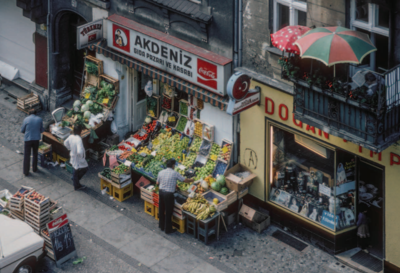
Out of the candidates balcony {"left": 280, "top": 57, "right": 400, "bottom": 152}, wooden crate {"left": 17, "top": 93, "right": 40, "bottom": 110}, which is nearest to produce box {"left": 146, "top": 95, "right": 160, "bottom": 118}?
wooden crate {"left": 17, "top": 93, "right": 40, "bottom": 110}

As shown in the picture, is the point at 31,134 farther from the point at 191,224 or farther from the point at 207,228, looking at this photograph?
the point at 207,228

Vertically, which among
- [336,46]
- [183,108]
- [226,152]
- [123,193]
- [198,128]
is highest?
[336,46]

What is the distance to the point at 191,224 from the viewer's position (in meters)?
17.1

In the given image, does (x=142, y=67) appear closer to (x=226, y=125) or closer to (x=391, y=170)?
(x=226, y=125)

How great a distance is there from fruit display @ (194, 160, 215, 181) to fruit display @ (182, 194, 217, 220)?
0.90 metres

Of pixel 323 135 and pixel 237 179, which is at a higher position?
pixel 323 135

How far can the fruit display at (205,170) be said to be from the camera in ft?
59.2

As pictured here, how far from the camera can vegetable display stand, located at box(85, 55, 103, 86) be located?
20.5 meters

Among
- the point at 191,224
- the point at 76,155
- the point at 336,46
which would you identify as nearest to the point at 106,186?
the point at 76,155

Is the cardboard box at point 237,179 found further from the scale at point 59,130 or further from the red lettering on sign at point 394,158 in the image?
the scale at point 59,130

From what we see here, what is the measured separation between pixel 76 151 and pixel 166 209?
3287 mm

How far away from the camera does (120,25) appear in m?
18.9

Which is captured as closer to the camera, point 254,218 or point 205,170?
point 254,218

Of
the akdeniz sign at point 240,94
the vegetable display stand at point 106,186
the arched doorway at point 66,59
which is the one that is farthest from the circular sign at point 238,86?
the arched doorway at point 66,59
